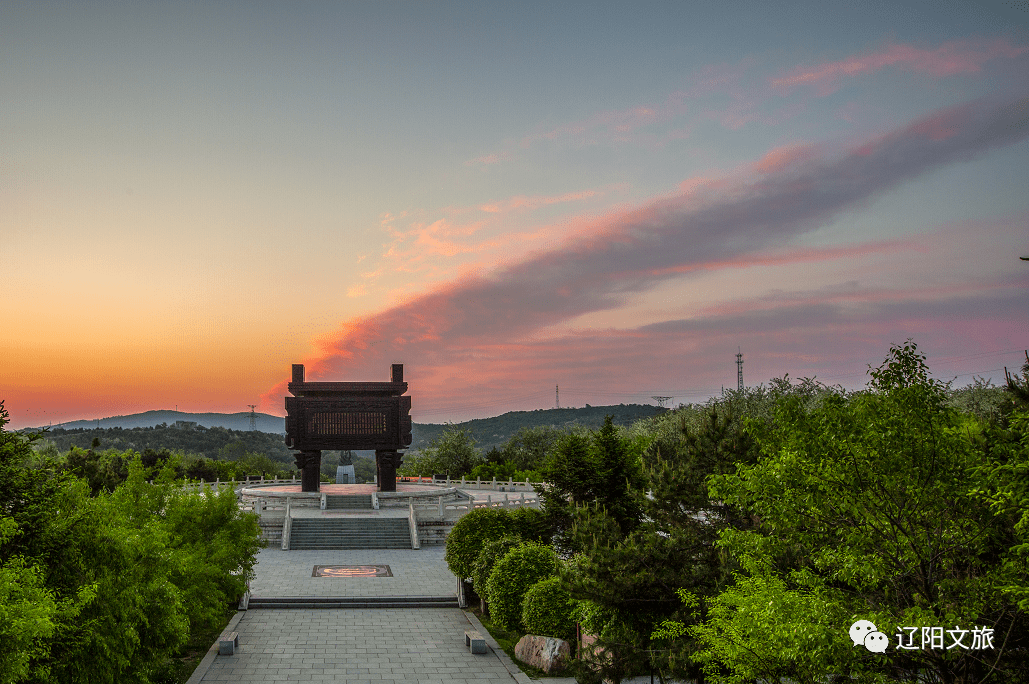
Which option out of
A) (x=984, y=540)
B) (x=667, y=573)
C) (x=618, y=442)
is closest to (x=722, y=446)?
(x=667, y=573)

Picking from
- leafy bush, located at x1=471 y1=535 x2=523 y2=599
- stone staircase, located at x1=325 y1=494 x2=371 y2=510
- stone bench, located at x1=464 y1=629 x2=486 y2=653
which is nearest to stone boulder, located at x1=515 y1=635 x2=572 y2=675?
stone bench, located at x1=464 y1=629 x2=486 y2=653

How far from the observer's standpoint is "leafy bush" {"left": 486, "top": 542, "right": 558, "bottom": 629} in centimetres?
1981

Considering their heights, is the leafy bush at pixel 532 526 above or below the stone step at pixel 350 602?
above

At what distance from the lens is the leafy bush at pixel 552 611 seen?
715 inches

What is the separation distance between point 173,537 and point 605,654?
1060 cm

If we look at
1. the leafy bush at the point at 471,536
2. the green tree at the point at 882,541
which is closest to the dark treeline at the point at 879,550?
the green tree at the point at 882,541

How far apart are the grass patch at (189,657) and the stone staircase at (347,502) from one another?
18.1 meters

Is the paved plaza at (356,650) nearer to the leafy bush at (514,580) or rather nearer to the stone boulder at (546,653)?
the stone boulder at (546,653)

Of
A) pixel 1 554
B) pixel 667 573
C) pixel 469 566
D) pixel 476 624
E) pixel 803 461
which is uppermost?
pixel 803 461

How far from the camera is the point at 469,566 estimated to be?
24.1 m

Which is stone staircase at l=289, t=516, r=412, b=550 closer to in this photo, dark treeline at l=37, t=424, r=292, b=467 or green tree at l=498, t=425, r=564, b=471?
green tree at l=498, t=425, r=564, b=471

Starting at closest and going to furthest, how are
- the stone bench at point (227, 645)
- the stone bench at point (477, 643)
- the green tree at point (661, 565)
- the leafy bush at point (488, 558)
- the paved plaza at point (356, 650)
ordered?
1. the green tree at point (661, 565)
2. the paved plaza at point (356, 650)
3. the stone bench at point (227, 645)
4. the stone bench at point (477, 643)
5. the leafy bush at point (488, 558)

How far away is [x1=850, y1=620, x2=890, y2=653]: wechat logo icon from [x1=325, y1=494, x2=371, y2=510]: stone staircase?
118ft

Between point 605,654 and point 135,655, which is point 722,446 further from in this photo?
point 135,655
